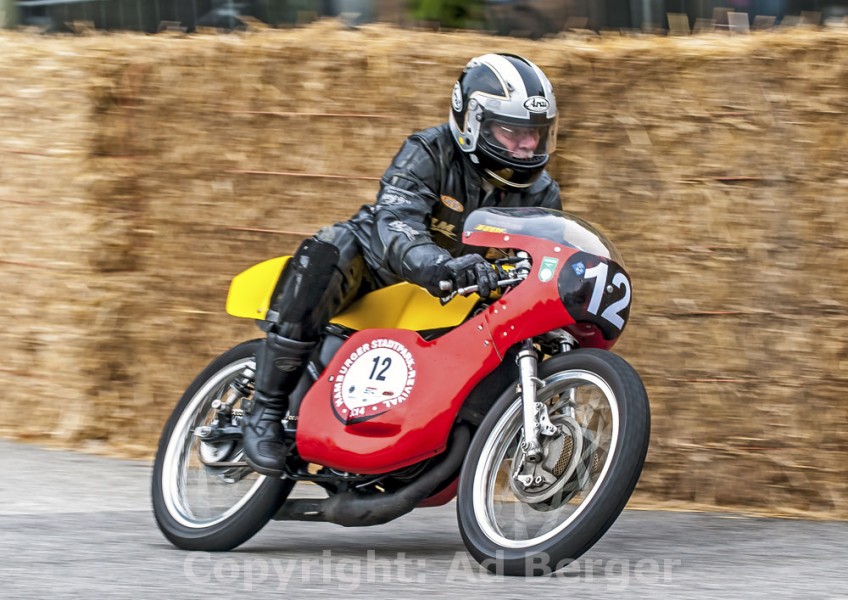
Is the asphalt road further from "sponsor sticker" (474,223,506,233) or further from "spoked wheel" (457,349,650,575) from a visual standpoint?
"sponsor sticker" (474,223,506,233)

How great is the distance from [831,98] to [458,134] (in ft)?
5.88

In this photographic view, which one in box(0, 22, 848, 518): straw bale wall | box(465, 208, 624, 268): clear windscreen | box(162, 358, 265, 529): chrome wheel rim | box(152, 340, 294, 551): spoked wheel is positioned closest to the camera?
box(465, 208, 624, 268): clear windscreen

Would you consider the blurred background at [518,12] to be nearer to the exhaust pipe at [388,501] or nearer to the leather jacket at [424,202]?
the leather jacket at [424,202]

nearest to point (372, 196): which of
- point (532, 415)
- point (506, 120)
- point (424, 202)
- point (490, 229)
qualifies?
point (424, 202)

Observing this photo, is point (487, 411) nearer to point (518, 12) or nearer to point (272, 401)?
point (272, 401)

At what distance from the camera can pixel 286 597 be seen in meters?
4.75

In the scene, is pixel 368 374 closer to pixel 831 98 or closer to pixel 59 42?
pixel 831 98

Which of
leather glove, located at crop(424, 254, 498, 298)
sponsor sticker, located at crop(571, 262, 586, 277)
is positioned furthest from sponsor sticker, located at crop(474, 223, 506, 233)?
sponsor sticker, located at crop(571, 262, 586, 277)

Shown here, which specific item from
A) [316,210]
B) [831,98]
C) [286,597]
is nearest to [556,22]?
[316,210]

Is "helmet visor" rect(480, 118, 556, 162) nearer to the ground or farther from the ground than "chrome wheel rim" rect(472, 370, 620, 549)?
farther from the ground

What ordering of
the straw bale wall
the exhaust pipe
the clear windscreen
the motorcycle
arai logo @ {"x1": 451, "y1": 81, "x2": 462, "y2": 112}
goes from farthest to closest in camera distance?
the straw bale wall
arai logo @ {"x1": 451, "y1": 81, "x2": 462, "y2": 112}
the exhaust pipe
the clear windscreen
the motorcycle

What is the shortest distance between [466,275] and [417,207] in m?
0.48

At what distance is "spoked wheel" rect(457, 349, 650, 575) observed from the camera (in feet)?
15.5

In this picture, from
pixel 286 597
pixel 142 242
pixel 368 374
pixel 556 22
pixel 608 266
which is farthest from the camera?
pixel 556 22
